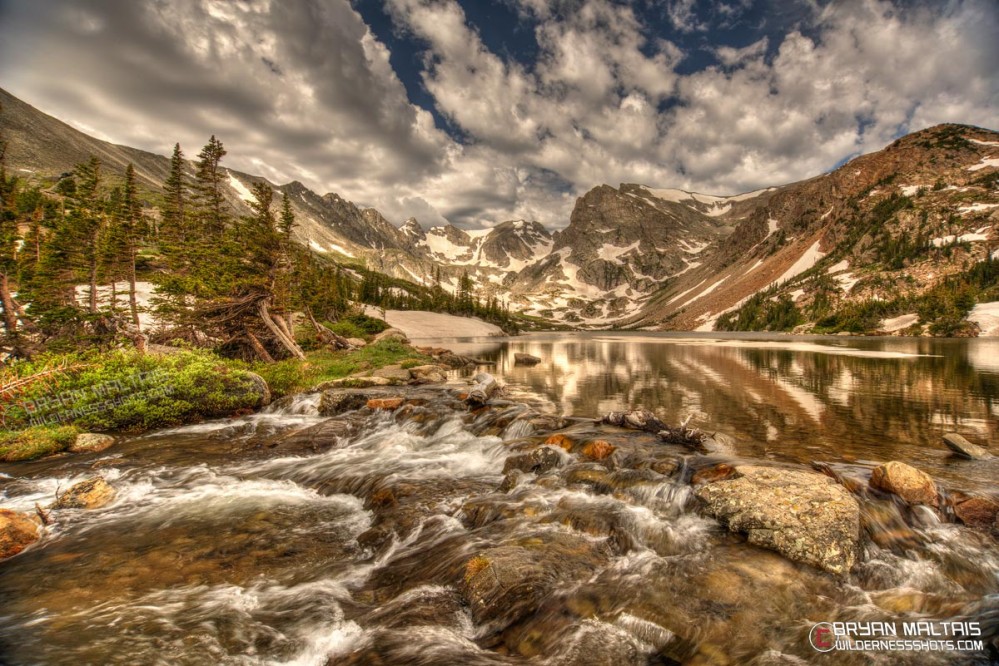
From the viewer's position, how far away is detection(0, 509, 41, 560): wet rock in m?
7.78

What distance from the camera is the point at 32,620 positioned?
5965 millimetres

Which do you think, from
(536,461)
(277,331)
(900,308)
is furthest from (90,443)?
A: (900,308)

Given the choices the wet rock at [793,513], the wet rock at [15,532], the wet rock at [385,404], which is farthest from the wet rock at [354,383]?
the wet rock at [793,513]

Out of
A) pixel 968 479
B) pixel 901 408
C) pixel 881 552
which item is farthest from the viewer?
pixel 901 408

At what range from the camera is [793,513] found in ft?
24.7

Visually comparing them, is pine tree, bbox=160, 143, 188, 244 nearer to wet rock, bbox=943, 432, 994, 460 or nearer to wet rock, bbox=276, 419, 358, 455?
wet rock, bbox=276, 419, 358, 455

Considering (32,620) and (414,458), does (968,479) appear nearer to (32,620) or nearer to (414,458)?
(414,458)

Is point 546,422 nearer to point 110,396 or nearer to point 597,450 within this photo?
point 597,450

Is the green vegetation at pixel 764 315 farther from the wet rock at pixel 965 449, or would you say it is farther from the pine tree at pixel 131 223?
the pine tree at pixel 131 223

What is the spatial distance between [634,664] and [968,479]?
11.8m

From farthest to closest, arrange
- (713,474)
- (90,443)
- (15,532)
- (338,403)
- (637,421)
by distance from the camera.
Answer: (338,403) < (637,421) < (90,443) < (713,474) < (15,532)

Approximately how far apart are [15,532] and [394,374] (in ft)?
69.5

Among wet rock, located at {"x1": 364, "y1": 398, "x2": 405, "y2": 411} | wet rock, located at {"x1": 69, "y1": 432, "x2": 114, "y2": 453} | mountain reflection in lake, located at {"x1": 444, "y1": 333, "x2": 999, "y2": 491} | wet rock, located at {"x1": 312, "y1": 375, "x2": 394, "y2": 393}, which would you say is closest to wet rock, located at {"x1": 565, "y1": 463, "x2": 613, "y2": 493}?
mountain reflection in lake, located at {"x1": 444, "y1": 333, "x2": 999, "y2": 491}

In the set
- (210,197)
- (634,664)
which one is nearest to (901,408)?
(634,664)
